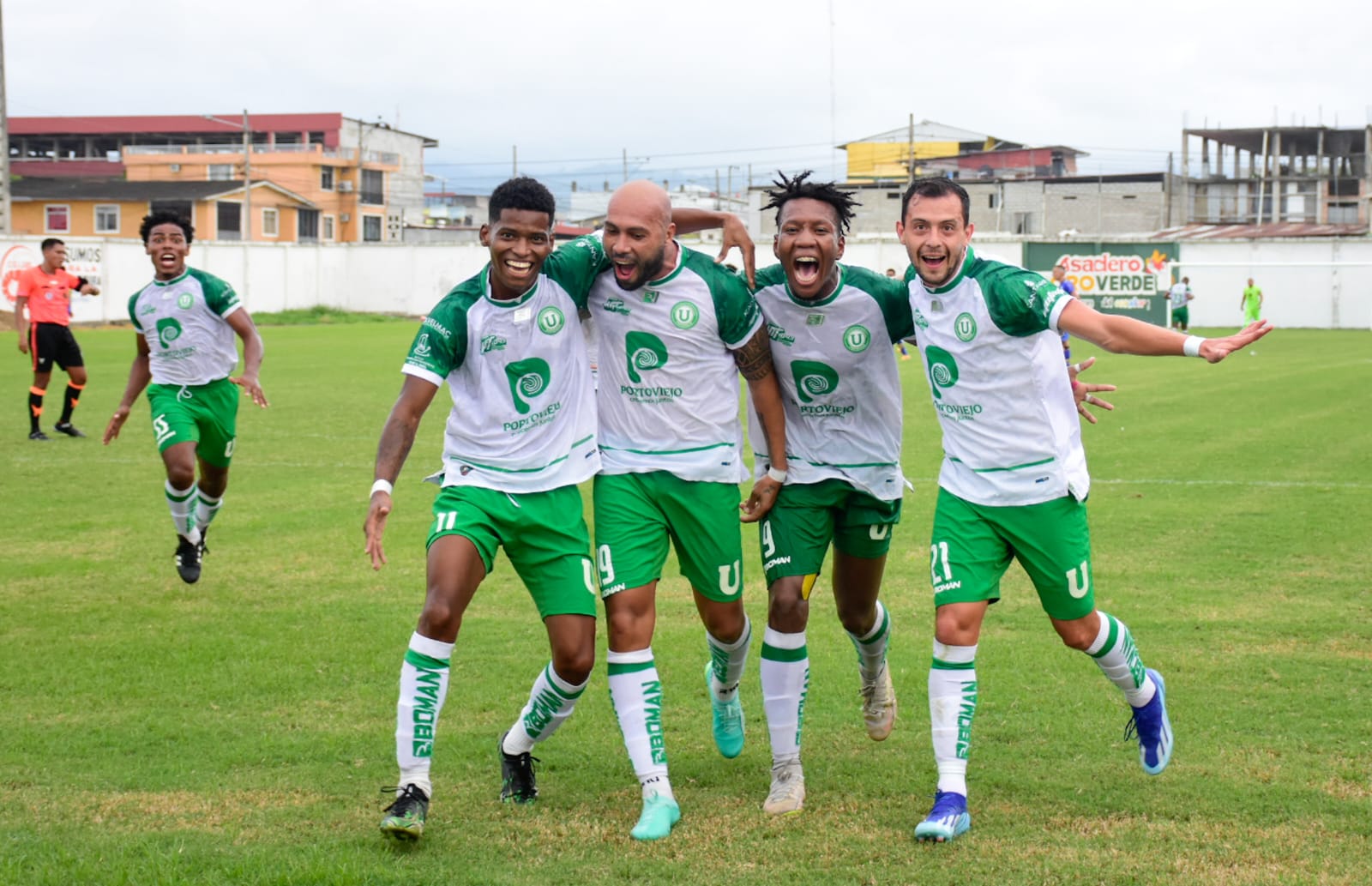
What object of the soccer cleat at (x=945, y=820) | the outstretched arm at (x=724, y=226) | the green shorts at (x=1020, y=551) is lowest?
the soccer cleat at (x=945, y=820)

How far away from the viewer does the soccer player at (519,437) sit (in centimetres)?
589

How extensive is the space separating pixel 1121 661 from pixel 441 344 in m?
3.18

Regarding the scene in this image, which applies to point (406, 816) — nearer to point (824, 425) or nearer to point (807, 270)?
point (824, 425)

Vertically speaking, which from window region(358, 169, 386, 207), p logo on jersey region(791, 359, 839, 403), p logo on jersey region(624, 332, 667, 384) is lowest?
p logo on jersey region(791, 359, 839, 403)

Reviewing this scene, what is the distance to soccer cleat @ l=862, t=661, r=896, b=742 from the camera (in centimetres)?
674

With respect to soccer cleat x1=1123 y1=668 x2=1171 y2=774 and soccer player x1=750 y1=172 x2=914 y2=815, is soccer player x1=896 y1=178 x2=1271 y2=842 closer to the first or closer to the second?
soccer cleat x1=1123 y1=668 x2=1171 y2=774

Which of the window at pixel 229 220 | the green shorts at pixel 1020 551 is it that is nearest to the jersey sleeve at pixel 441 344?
the green shorts at pixel 1020 551

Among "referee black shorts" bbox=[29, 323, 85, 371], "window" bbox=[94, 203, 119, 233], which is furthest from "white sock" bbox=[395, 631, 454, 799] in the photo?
"window" bbox=[94, 203, 119, 233]

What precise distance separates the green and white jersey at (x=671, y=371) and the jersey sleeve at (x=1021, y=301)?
3.56 feet

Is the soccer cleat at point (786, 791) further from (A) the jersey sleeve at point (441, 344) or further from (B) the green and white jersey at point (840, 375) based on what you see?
(A) the jersey sleeve at point (441, 344)

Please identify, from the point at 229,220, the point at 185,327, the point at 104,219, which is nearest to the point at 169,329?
the point at 185,327

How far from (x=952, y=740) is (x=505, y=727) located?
237cm

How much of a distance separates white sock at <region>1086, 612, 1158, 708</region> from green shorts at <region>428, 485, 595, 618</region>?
2.17 meters

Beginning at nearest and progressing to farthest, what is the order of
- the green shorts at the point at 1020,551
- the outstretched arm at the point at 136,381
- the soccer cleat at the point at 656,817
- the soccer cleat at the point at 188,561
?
the soccer cleat at the point at 656,817 < the green shorts at the point at 1020,551 < the soccer cleat at the point at 188,561 < the outstretched arm at the point at 136,381
